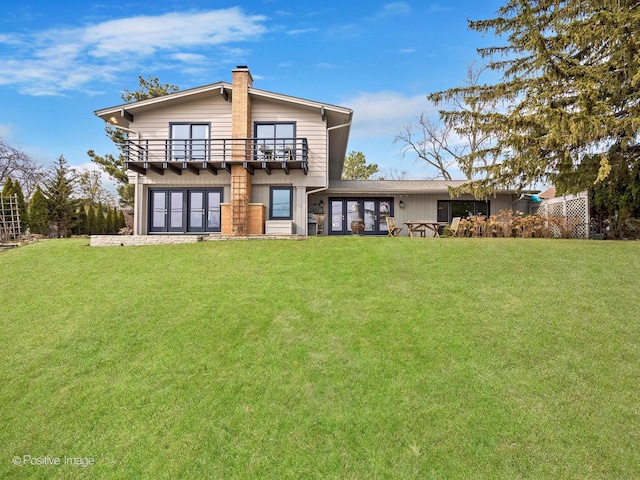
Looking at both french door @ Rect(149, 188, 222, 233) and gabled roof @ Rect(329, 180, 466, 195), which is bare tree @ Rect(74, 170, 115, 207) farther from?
gabled roof @ Rect(329, 180, 466, 195)

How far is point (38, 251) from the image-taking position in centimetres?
1140

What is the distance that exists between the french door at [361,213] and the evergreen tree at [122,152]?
1520cm

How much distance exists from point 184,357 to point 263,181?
10.7 m

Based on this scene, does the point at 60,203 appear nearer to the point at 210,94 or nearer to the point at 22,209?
the point at 22,209

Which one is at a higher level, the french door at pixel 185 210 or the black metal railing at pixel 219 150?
the black metal railing at pixel 219 150

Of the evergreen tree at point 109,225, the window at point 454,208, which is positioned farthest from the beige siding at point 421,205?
the evergreen tree at point 109,225

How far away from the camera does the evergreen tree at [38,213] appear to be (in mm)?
17719

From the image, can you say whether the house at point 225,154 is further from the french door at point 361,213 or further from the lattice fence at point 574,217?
the lattice fence at point 574,217

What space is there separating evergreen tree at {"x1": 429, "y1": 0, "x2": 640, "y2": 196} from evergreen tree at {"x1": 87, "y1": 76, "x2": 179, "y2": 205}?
21732mm

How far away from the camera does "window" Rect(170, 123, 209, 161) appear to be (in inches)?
585

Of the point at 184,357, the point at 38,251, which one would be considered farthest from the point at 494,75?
the point at 38,251

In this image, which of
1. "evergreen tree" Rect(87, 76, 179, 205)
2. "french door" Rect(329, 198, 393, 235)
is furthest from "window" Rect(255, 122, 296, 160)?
"evergreen tree" Rect(87, 76, 179, 205)

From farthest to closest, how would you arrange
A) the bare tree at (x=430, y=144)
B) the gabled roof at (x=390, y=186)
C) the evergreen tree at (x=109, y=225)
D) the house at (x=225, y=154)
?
the bare tree at (x=430, y=144)
the evergreen tree at (x=109, y=225)
the gabled roof at (x=390, y=186)
the house at (x=225, y=154)

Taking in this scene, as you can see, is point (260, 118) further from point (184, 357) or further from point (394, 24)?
point (184, 357)
